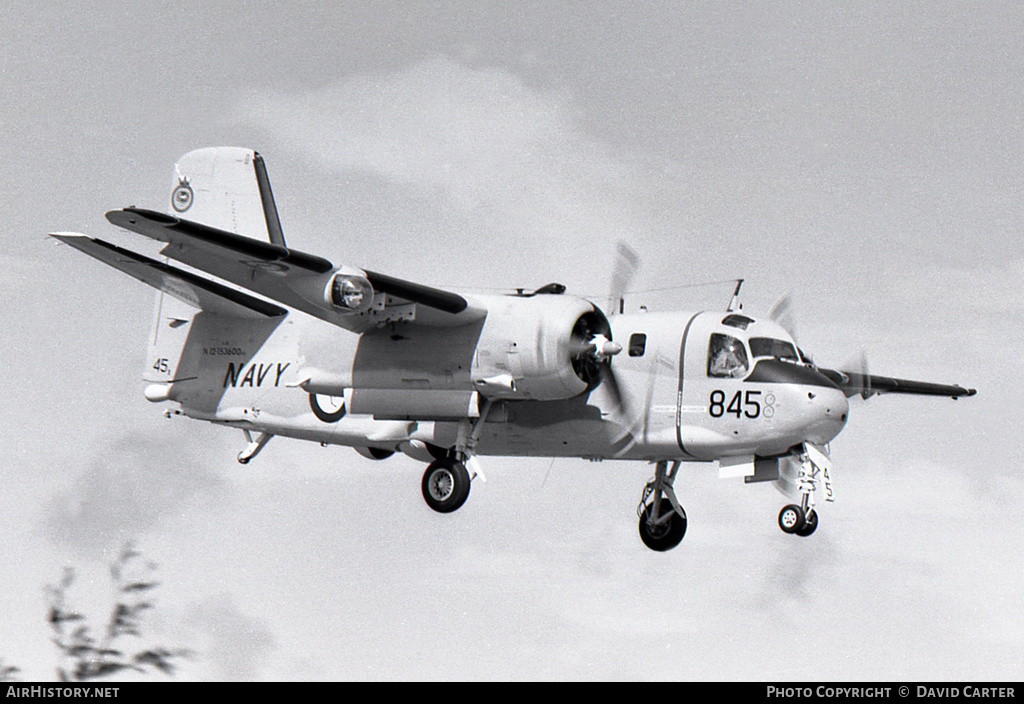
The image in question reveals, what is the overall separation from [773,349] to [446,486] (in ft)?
18.5

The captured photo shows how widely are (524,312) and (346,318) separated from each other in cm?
278

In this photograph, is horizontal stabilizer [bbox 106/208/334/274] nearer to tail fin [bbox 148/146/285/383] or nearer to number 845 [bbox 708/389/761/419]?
number 845 [bbox 708/389/761/419]

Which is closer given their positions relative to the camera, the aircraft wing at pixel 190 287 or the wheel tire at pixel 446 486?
the wheel tire at pixel 446 486

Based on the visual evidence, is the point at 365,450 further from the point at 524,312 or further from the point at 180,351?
the point at 524,312

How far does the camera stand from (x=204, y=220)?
23141 mm

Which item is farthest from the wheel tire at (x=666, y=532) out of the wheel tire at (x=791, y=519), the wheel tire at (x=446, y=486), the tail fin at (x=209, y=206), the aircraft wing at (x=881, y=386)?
the tail fin at (x=209, y=206)

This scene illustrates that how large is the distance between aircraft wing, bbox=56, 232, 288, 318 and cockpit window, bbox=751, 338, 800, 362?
9.00m

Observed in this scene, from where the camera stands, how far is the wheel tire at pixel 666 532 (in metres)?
20.4

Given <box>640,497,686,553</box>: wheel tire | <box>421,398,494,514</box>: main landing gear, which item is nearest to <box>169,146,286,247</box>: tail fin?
<box>421,398,494,514</box>: main landing gear

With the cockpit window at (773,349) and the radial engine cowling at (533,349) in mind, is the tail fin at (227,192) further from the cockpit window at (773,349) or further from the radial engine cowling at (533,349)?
the cockpit window at (773,349)

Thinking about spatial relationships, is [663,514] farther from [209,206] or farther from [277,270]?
[209,206]

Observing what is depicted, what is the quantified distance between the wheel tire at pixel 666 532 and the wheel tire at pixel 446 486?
389 centimetres
